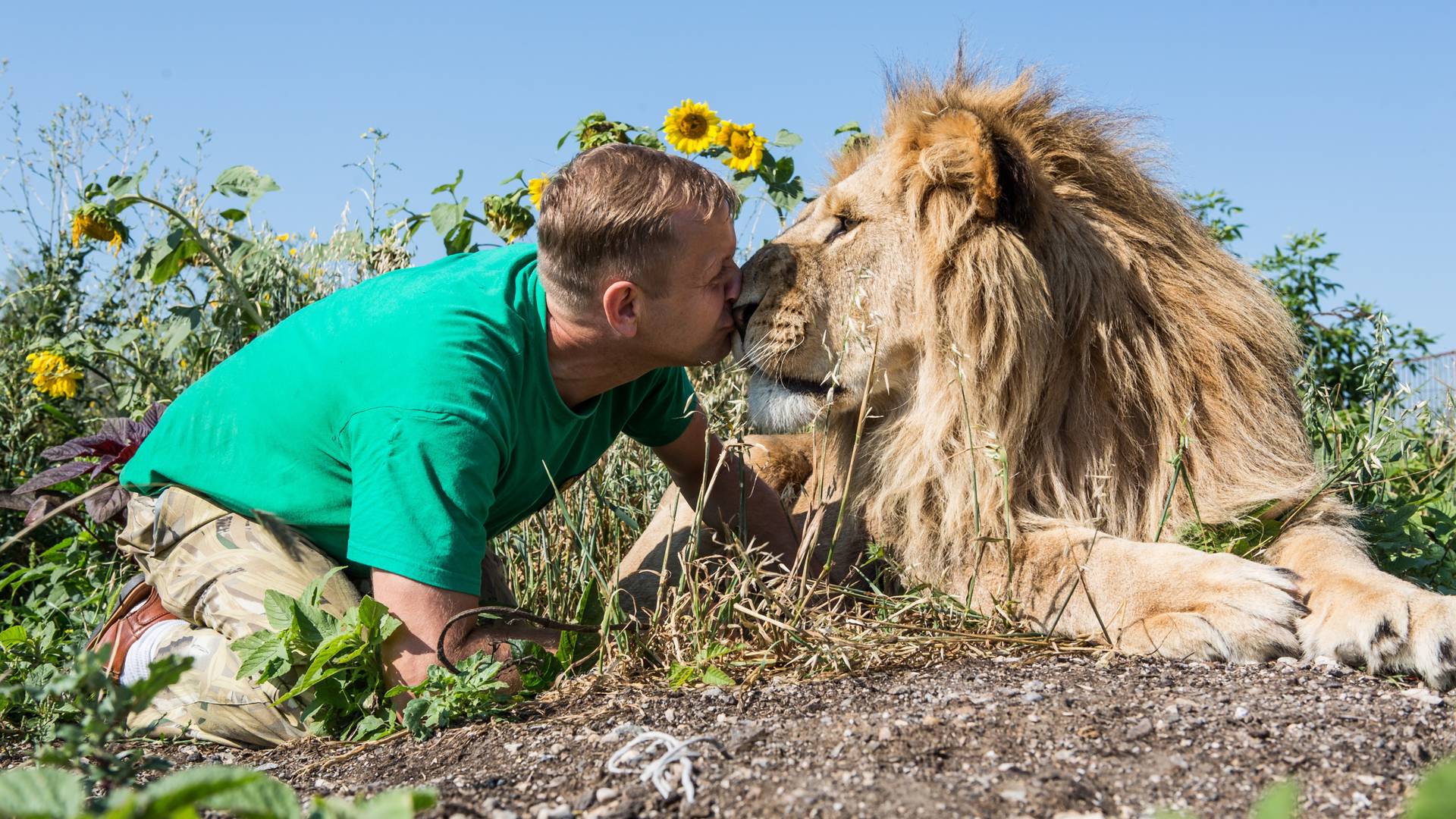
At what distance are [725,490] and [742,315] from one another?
66 cm

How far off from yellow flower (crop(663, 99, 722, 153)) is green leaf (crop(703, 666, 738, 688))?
8.37 ft

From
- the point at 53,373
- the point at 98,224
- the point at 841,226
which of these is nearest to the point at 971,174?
the point at 841,226

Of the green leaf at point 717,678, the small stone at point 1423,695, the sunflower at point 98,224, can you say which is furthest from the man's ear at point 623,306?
the sunflower at point 98,224

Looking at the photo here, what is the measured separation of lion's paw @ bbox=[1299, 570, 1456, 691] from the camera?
93.0 inches

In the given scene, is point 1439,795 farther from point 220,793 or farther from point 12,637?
point 12,637

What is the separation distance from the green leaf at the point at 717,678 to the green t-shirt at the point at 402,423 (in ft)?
2.03

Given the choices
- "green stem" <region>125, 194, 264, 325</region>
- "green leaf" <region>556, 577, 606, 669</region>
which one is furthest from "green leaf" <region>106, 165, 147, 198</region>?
"green leaf" <region>556, 577, 606, 669</region>

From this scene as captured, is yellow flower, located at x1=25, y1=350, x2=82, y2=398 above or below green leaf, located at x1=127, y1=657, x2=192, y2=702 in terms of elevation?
below

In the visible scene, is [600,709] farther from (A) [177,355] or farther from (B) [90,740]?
(A) [177,355]

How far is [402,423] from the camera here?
2.74 metres

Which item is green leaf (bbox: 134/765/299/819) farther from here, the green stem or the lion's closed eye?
the green stem

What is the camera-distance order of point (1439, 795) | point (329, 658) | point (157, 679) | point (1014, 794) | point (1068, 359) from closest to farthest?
point (1439, 795), point (157, 679), point (1014, 794), point (329, 658), point (1068, 359)

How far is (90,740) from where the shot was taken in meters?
1.36

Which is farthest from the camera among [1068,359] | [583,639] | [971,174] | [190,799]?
[1068,359]
